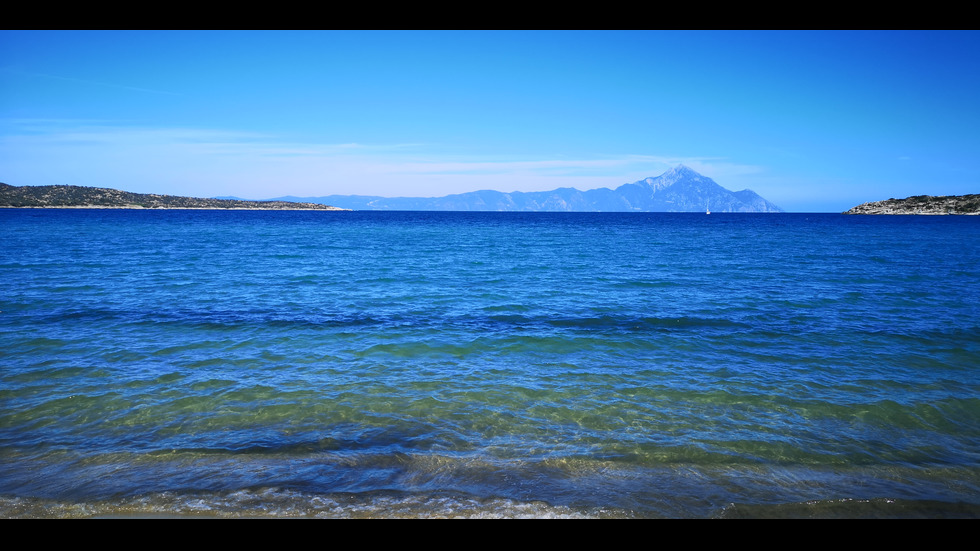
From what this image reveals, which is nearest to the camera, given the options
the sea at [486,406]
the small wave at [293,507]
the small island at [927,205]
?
the small wave at [293,507]

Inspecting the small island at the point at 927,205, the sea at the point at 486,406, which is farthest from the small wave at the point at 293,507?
the small island at the point at 927,205

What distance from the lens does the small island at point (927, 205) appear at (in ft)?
532

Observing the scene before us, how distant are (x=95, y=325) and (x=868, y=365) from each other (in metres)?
20.3

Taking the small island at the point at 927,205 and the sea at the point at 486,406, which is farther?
the small island at the point at 927,205

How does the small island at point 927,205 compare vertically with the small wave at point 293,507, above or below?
above

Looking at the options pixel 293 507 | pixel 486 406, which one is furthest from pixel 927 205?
pixel 293 507

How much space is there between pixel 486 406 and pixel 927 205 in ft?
720

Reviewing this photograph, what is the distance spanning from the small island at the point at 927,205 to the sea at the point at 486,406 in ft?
630

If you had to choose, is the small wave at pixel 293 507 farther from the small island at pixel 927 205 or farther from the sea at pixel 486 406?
the small island at pixel 927 205

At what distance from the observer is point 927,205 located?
569 feet
